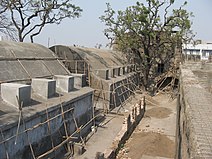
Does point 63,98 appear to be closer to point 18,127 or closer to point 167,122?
point 18,127

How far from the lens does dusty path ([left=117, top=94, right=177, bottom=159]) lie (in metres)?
9.42

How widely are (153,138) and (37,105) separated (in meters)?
5.04

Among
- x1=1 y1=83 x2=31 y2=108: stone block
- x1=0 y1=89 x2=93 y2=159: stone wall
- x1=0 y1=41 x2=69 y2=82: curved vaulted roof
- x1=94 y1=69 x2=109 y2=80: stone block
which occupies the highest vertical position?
x1=0 y1=41 x2=69 y2=82: curved vaulted roof

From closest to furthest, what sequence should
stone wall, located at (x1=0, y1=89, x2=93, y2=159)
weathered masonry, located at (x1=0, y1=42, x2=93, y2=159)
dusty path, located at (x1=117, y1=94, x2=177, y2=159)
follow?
stone wall, located at (x1=0, y1=89, x2=93, y2=159) < weathered masonry, located at (x1=0, y1=42, x2=93, y2=159) < dusty path, located at (x1=117, y1=94, x2=177, y2=159)

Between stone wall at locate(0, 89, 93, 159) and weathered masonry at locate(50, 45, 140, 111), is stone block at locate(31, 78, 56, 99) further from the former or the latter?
weathered masonry at locate(50, 45, 140, 111)

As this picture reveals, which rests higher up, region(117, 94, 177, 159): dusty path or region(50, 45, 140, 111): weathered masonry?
region(50, 45, 140, 111): weathered masonry

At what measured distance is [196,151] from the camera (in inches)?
82.5

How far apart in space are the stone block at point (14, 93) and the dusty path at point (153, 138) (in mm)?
3837

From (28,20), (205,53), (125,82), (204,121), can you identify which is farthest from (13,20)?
(205,53)

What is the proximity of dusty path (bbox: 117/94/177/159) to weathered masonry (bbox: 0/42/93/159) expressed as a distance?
2.33 meters

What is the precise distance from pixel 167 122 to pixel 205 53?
141 ft

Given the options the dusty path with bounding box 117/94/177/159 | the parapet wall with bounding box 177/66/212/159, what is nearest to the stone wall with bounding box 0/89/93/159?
the dusty path with bounding box 117/94/177/159

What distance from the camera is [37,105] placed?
29.7 feet

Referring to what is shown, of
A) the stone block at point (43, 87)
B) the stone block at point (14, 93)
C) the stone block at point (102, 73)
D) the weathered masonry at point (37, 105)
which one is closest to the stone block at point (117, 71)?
the stone block at point (102, 73)
